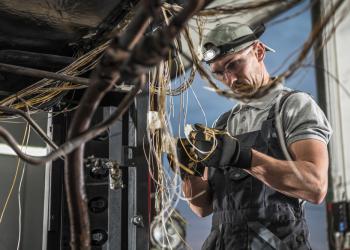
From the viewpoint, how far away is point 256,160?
4.80 feet

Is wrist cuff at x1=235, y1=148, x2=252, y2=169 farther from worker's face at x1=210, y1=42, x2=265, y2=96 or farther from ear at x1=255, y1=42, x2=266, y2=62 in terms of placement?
ear at x1=255, y1=42, x2=266, y2=62

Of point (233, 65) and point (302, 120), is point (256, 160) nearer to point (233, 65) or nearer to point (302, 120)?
point (302, 120)

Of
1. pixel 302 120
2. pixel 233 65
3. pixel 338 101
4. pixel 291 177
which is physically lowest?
pixel 291 177

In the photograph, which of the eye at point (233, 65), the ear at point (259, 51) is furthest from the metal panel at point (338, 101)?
the eye at point (233, 65)

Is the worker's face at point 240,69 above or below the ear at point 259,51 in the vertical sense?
below

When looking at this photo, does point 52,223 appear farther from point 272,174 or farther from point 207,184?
point 272,174

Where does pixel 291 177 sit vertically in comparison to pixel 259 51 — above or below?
below

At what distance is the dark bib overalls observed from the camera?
57.4 inches

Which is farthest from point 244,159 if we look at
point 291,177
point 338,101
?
point 338,101

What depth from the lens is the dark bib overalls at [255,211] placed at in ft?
4.78

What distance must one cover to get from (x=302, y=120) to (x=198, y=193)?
1.64 ft

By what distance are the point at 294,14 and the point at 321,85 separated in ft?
4.38

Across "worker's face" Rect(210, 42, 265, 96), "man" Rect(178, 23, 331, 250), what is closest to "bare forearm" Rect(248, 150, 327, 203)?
"man" Rect(178, 23, 331, 250)

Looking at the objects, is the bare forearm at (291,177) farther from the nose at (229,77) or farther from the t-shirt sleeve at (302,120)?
the nose at (229,77)
